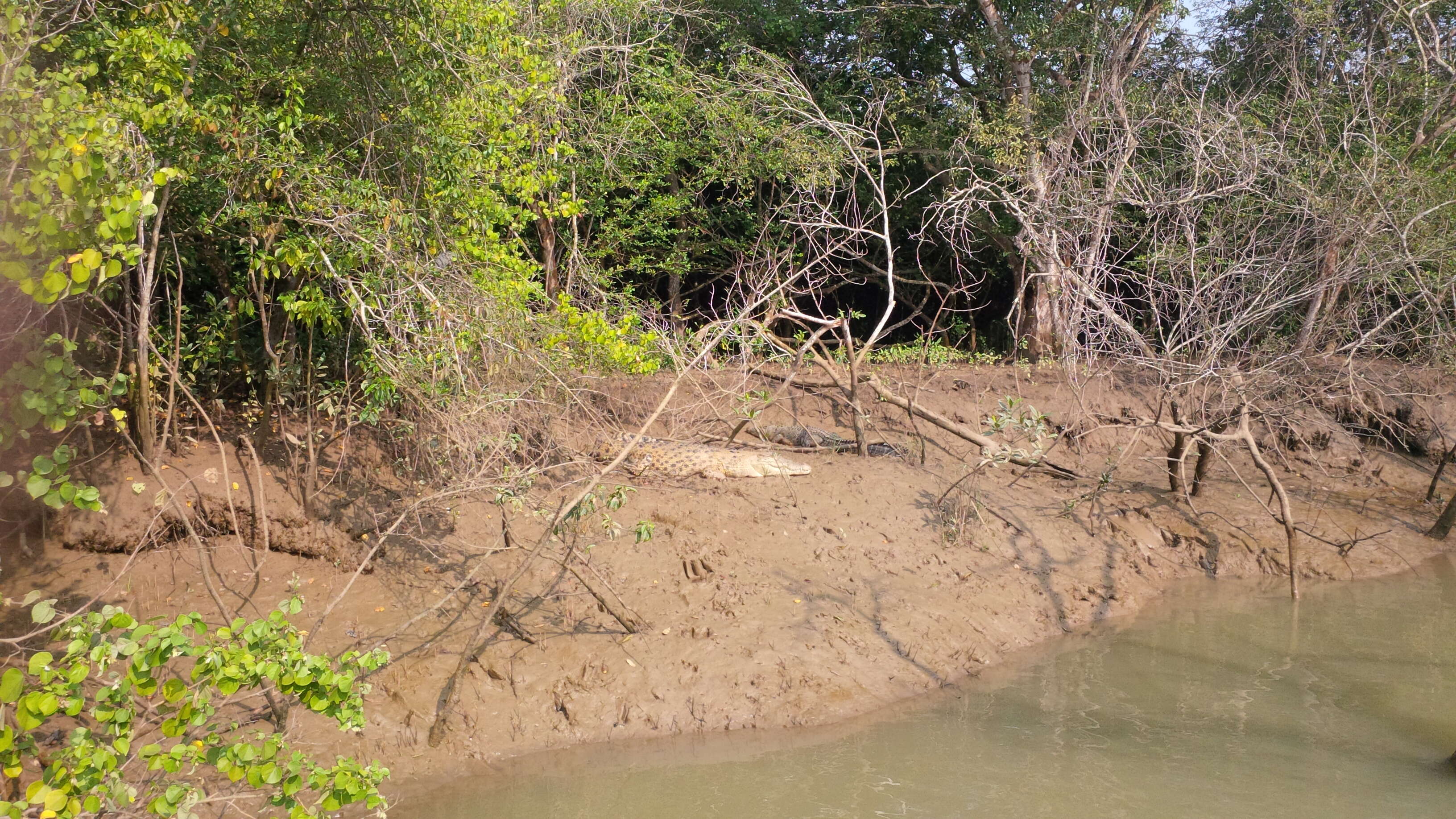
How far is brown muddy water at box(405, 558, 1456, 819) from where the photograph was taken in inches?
185

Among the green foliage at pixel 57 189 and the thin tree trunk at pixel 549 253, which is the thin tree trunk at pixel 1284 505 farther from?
the green foliage at pixel 57 189

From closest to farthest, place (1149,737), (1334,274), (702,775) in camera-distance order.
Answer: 1. (702,775)
2. (1149,737)
3. (1334,274)

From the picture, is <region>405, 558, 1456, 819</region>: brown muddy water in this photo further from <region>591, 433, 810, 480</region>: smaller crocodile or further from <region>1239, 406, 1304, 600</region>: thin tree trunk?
<region>591, 433, 810, 480</region>: smaller crocodile

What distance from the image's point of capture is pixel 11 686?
2.69 meters

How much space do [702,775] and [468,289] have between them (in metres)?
2.90

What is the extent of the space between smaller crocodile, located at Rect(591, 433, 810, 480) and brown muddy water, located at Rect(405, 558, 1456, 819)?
238 centimetres

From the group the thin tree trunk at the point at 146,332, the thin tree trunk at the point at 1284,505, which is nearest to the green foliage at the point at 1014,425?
the thin tree trunk at the point at 1284,505

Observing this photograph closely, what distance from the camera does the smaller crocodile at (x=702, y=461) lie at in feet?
24.7

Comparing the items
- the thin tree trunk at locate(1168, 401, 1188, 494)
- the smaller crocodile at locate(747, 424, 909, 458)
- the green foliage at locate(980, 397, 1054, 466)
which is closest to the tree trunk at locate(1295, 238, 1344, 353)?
the thin tree trunk at locate(1168, 401, 1188, 494)

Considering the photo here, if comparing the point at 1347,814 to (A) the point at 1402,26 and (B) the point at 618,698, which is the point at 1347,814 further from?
(A) the point at 1402,26

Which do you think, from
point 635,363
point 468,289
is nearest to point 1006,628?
point 635,363

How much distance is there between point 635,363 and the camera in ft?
20.4

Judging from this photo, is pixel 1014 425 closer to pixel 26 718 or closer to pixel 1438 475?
pixel 1438 475

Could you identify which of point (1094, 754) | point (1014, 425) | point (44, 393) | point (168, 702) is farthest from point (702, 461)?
point (44, 393)
